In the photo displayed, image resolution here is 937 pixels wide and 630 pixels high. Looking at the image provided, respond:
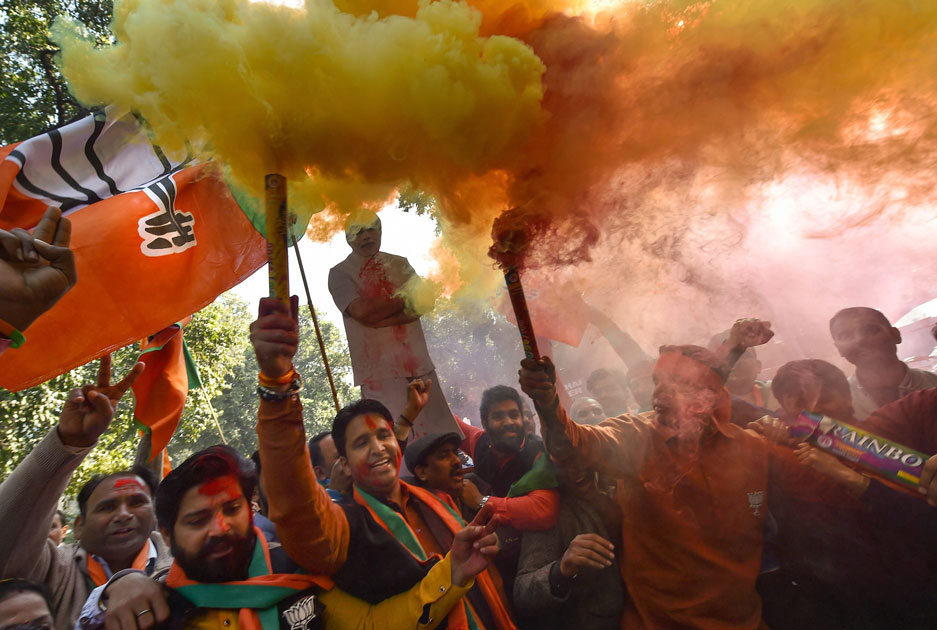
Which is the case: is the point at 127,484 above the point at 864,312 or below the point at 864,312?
above

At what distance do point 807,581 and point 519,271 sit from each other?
7.16ft

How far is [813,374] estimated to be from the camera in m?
3.15

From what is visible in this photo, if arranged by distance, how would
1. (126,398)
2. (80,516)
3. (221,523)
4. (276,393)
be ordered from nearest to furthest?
(276,393), (221,523), (80,516), (126,398)

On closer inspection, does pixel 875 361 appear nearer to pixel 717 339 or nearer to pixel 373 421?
pixel 717 339

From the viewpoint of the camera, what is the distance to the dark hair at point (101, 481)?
3.16m

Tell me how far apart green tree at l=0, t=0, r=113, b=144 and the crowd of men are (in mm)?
5769

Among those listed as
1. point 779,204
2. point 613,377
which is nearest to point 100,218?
point 613,377

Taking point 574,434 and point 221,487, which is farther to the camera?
point 574,434

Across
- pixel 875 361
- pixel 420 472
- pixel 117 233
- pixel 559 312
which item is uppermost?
pixel 117 233

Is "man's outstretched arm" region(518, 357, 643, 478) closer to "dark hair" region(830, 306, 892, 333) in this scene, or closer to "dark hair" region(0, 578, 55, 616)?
"dark hair" region(830, 306, 892, 333)

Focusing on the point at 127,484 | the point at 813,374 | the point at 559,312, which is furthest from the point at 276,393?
the point at 813,374

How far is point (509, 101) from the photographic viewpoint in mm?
2496

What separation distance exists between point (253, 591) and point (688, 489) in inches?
86.1

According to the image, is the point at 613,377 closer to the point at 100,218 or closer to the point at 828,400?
the point at 828,400
